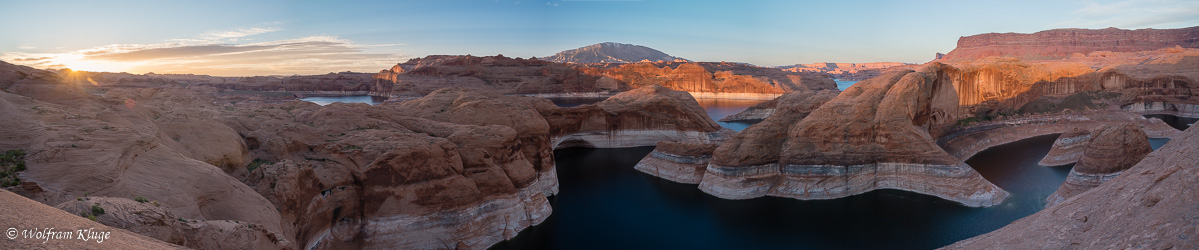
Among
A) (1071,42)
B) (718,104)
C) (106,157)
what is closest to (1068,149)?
(106,157)

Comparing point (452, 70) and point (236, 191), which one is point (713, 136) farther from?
point (452, 70)

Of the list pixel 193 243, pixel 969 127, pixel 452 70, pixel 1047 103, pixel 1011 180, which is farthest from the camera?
pixel 452 70

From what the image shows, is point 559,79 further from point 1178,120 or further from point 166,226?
point 166,226

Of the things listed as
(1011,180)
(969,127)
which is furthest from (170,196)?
(969,127)

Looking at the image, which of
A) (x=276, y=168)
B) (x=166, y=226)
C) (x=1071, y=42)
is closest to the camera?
(x=166, y=226)

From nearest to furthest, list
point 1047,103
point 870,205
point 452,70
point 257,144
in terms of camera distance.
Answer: point 257,144, point 870,205, point 1047,103, point 452,70

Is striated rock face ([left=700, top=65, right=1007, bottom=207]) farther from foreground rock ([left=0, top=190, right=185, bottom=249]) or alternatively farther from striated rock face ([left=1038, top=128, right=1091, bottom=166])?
foreground rock ([left=0, top=190, right=185, bottom=249])
